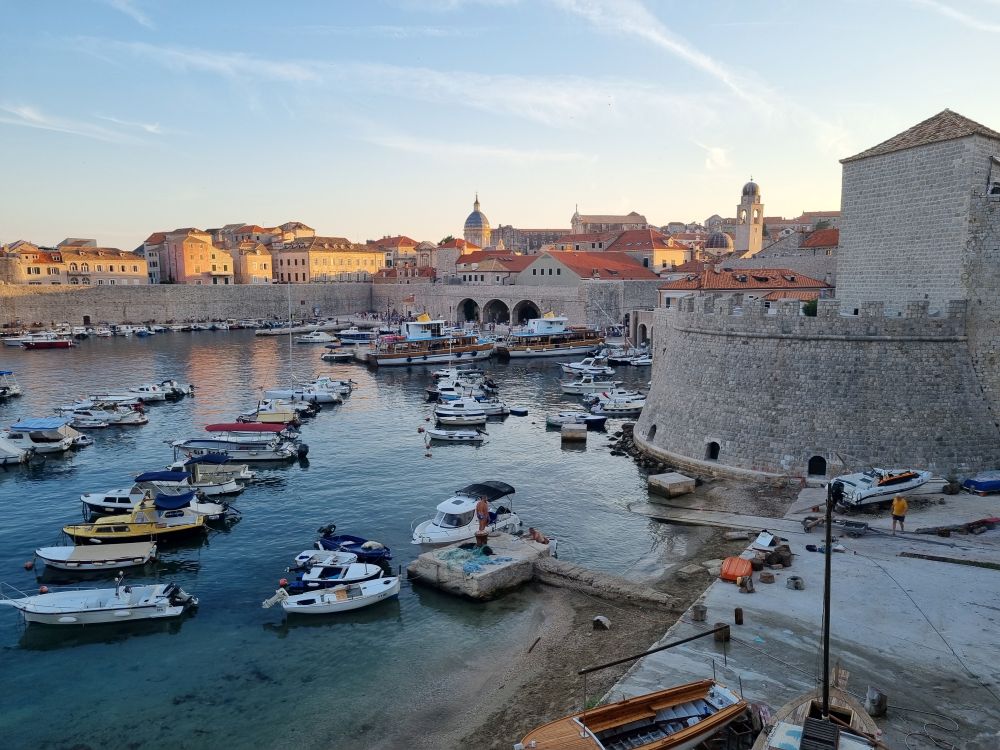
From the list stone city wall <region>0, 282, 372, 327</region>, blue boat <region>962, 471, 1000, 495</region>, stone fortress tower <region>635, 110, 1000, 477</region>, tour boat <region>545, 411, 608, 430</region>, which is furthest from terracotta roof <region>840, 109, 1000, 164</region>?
stone city wall <region>0, 282, 372, 327</region>

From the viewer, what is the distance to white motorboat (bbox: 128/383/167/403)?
141ft

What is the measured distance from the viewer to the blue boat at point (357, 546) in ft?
62.8

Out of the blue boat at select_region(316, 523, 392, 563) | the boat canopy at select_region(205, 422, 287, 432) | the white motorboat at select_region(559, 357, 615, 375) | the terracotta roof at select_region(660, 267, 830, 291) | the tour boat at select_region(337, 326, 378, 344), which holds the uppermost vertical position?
the terracotta roof at select_region(660, 267, 830, 291)

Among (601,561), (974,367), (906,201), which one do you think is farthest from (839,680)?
(906,201)

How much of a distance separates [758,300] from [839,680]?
49.0ft

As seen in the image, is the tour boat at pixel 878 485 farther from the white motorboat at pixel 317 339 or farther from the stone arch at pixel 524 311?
the white motorboat at pixel 317 339

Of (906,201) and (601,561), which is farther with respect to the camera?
(906,201)

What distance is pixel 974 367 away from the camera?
22.0m

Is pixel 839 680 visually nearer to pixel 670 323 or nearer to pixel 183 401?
pixel 670 323

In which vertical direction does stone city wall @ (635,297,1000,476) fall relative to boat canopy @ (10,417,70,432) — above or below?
above

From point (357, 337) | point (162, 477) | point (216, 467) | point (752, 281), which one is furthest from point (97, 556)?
point (357, 337)

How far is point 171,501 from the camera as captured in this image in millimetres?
21969

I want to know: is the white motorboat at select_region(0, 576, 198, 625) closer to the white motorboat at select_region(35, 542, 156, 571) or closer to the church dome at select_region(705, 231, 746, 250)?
the white motorboat at select_region(35, 542, 156, 571)

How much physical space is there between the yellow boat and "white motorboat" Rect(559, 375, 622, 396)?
1058 inches
